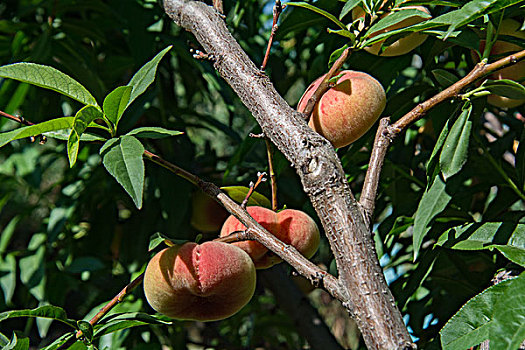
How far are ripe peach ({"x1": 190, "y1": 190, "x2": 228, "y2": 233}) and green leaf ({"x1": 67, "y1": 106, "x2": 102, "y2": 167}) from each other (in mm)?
532

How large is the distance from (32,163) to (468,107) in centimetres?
99

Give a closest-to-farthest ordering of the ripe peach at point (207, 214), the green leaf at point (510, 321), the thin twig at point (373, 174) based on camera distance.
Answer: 1. the green leaf at point (510, 321)
2. the thin twig at point (373, 174)
3. the ripe peach at point (207, 214)

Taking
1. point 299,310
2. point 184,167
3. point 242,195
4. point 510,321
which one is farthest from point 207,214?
point 510,321

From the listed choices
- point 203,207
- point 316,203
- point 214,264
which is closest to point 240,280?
point 214,264

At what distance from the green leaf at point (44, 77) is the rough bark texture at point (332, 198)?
0.14 m

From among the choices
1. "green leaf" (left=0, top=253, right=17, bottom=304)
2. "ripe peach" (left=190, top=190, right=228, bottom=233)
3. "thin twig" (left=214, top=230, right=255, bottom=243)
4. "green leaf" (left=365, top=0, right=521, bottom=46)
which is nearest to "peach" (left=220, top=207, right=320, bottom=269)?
"thin twig" (left=214, top=230, right=255, bottom=243)

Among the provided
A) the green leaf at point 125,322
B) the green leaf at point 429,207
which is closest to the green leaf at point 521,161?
the green leaf at point 429,207

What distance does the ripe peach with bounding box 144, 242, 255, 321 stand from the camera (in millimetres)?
552

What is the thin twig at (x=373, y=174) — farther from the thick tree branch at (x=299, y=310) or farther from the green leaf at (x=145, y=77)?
the thick tree branch at (x=299, y=310)

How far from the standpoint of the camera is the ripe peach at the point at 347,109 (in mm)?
577

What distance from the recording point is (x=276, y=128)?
492mm

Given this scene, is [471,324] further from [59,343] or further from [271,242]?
[59,343]

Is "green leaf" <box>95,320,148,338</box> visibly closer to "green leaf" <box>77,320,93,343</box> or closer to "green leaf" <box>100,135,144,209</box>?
"green leaf" <box>77,320,93,343</box>

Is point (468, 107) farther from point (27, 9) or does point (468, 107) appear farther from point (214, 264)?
point (27, 9)
